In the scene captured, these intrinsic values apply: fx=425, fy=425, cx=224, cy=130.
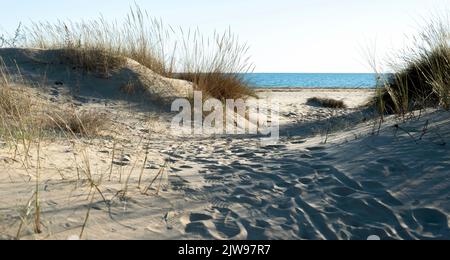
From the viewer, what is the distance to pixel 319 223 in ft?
7.22

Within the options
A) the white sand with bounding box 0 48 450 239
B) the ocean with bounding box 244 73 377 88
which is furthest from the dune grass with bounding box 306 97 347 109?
the white sand with bounding box 0 48 450 239

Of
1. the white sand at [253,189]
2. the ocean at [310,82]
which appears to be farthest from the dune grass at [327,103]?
the white sand at [253,189]

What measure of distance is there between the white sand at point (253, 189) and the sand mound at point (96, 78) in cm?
259

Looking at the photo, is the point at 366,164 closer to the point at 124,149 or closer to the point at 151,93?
the point at 124,149

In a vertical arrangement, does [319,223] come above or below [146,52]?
below

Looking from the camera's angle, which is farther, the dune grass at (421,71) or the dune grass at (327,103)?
the dune grass at (327,103)

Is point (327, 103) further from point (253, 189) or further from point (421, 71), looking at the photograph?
point (253, 189)

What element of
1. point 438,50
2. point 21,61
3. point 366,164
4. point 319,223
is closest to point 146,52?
point 21,61

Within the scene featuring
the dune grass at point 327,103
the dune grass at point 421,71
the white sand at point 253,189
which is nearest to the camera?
the white sand at point 253,189

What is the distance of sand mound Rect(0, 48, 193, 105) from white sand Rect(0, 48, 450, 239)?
2.59 metres

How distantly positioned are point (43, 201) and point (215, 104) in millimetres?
4258

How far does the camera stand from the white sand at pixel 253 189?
208 cm

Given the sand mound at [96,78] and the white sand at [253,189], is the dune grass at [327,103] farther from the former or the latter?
the white sand at [253,189]

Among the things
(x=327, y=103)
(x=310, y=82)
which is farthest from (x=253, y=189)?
(x=310, y=82)
